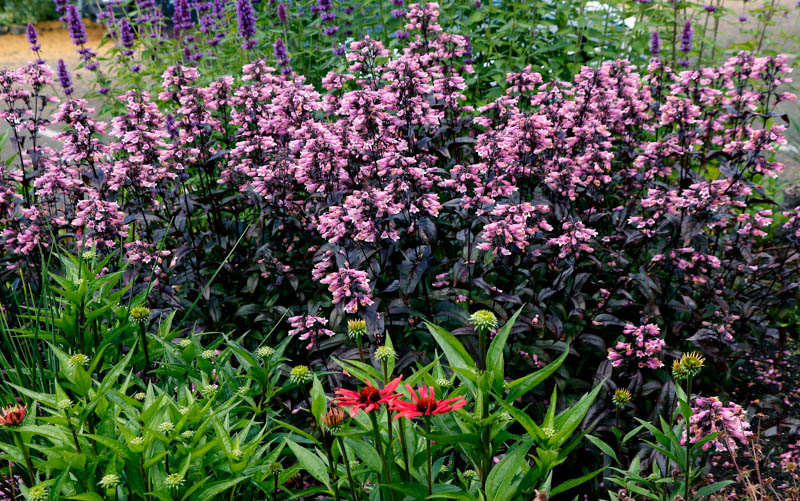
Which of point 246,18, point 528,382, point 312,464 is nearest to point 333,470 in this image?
point 312,464

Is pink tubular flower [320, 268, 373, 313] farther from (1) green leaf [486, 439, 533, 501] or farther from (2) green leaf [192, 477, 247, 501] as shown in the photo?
(1) green leaf [486, 439, 533, 501]

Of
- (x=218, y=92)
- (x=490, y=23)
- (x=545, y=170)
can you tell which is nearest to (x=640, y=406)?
(x=545, y=170)

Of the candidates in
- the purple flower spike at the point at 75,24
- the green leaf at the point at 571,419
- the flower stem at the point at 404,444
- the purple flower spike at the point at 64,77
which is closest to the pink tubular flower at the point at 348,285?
the flower stem at the point at 404,444

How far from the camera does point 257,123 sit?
373 cm

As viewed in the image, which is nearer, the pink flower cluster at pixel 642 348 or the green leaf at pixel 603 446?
the green leaf at pixel 603 446

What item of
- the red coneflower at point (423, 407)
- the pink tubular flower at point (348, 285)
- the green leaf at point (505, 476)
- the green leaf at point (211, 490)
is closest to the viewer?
the red coneflower at point (423, 407)

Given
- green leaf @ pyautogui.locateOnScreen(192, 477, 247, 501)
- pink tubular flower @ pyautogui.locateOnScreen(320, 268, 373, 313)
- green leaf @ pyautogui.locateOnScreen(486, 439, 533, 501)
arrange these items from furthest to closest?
1. pink tubular flower @ pyautogui.locateOnScreen(320, 268, 373, 313)
2. green leaf @ pyautogui.locateOnScreen(192, 477, 247, 501)
3. green leaf @ pyautogui.locateOnScreen(486, 439, 533, 501)

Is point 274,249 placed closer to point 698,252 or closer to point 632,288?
point 632,288

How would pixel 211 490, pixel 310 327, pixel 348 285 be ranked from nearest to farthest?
pixel 211 490 < pixel 348 285 < pixel 310 327

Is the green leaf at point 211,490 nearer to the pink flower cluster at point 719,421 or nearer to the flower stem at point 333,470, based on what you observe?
the flower stem at point 333,470

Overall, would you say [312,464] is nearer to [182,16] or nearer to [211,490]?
[211,490]

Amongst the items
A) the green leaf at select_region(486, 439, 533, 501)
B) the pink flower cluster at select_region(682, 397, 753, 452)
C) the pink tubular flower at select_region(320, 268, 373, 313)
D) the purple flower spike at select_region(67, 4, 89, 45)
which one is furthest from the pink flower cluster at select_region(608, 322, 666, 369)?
the purple flower spike at select_region(67, 4, 89, 45)

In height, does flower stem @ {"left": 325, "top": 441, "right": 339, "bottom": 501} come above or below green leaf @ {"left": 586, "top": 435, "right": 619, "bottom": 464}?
above

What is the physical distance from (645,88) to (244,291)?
2.59 m
